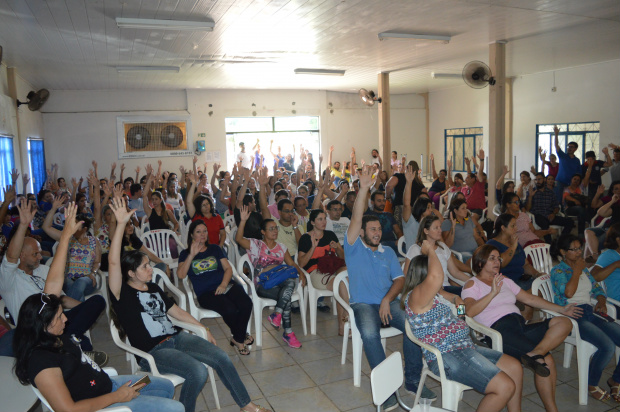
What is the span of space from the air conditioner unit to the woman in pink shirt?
11566mm

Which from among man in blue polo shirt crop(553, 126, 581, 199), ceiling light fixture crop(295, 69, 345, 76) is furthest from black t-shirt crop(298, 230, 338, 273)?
ceiling light fixture crop(295, 69, 345, 76)

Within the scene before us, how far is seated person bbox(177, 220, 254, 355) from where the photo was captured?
153 inches

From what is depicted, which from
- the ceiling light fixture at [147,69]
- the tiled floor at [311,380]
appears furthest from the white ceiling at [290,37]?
the tiled floor at [311,380]

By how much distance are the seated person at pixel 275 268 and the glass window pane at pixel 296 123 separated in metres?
10.7

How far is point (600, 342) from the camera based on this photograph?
317cm

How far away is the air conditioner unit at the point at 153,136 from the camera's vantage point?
12961 millimetres

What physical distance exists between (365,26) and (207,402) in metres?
5.22

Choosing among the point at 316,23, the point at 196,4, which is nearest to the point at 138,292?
the point at 196,4

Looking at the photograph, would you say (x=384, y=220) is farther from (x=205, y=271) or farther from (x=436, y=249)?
(x=205, y=271)

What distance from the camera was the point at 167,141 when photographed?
13.4 m

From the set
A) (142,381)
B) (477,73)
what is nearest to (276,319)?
(142,381)

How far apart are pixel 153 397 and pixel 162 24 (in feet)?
15.3

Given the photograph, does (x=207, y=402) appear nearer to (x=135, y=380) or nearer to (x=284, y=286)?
(x=135, y=380)

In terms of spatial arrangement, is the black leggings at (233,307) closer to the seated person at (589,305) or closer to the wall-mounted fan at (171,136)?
the seated person at (589,305)
